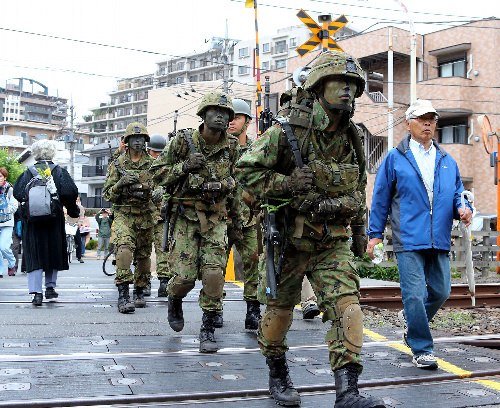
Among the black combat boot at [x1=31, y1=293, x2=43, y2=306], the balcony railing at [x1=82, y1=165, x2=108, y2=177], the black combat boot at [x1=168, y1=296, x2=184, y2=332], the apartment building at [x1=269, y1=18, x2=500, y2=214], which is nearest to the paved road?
the black combat boot at [x1=168, y1=296, x2=184, y2=332]

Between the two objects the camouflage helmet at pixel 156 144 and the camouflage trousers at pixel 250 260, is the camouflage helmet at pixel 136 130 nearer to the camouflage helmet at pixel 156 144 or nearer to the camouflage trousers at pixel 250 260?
the camouflage helmet at pixel 156 144

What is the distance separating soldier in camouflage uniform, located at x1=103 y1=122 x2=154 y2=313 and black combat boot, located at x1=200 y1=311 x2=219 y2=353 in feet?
7.96

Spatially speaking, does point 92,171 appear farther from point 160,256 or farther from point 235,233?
point 235,233

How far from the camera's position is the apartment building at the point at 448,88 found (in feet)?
108

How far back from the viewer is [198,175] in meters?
6.41

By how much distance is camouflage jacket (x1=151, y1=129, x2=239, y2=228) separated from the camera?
21.0ft

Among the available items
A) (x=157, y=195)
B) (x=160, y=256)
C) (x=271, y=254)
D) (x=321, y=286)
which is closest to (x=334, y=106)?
(x=271, y=254)

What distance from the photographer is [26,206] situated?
8695mm

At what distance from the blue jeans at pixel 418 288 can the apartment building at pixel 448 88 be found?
26372 mm

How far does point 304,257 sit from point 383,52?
3315 centimetres

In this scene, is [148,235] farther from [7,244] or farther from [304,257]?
[7,244]

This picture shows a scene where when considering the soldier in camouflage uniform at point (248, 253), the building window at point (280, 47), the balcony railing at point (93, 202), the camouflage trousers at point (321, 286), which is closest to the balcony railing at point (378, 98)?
the soldier in camouflage uniform at point (248, 253)

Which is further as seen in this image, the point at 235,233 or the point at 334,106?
the point at 235,233

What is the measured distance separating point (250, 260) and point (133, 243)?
80.8 inches
